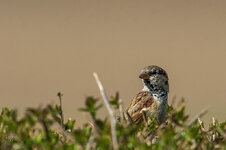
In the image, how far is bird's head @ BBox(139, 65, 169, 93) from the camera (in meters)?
7.18

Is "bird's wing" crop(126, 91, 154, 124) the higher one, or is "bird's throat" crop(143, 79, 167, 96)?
"bird's throat" crop(143, 79, 167, 96)

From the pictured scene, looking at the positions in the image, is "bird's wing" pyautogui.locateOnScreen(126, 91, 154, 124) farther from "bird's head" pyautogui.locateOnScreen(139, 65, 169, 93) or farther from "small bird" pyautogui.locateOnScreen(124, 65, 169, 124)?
"bird's head" pyautogui.locateOnScreen(139, 65, 169, 93)

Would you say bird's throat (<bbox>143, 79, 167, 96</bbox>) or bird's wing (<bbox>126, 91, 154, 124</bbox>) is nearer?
bird's wing (<bbox>126, 91, 154, 124</bbox>)

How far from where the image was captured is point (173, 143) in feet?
9.12

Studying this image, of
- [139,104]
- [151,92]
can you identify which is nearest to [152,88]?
[151,92]

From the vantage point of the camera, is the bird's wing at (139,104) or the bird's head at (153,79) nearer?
the bird's wing at (139,104)

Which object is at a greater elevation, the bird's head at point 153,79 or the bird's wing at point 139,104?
the bird's head at point 153,79

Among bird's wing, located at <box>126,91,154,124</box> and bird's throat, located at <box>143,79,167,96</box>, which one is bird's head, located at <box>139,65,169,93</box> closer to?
bird's throat, located at <box>143,79,167,96</box>

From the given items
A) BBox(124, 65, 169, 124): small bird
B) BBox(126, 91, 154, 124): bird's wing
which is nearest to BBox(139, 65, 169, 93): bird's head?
BBox(124, 65, 169, 124): small bird

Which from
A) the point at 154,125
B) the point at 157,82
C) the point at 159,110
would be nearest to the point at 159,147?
the point at 154,125

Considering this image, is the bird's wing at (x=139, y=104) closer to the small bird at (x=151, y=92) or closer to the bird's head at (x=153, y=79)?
the small bird at (x=151, y=92)

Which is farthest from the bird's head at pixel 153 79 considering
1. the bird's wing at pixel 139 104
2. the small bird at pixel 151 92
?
the bird's wing at pixel 139 104

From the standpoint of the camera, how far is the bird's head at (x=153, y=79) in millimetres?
7176

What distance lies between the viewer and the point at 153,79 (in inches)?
284
